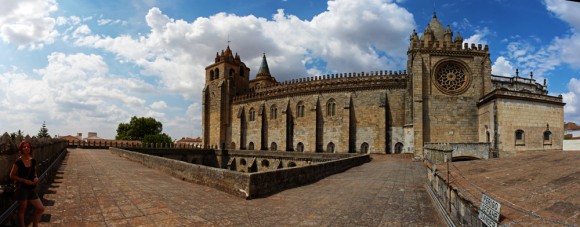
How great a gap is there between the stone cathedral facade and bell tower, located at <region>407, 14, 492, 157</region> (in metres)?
0.09

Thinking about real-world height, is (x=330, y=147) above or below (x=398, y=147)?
below

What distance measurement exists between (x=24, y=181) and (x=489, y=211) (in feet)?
20.2

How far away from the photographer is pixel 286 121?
39781 mm

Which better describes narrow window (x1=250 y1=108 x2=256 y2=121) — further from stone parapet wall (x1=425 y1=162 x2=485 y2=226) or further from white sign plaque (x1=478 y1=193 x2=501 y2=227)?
white sign plaque (x1=478 y1=193 x2=501 y2=227)

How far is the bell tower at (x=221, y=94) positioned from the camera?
4778 centimetres

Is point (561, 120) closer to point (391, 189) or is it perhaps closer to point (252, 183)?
point (391, 189)

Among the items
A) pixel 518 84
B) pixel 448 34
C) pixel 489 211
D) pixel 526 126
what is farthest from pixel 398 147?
pixel 489 211

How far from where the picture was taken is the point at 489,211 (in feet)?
12.0

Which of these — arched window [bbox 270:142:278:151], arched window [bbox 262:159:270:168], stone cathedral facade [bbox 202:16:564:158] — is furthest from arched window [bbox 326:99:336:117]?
arched window [bbox 262:159:270:168]

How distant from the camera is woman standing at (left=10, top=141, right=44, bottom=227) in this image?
4.45 m

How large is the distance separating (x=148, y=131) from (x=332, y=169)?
6339cm

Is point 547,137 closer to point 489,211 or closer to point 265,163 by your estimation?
point 265,163

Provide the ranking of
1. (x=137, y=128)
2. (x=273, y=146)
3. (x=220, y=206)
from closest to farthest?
1. (x=220, y=206)
2. (x=273, y=146)
3. (x=137, y=128)

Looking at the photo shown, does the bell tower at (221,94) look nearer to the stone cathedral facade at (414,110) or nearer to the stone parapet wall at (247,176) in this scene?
the stone cathedral facade at (414,110)
